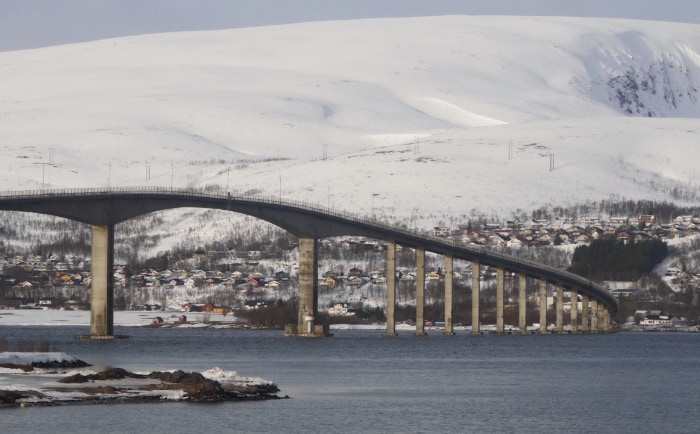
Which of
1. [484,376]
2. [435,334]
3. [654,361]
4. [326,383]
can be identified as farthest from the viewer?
[435,334]

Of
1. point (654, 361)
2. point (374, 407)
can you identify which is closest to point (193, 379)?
point (374, 407)

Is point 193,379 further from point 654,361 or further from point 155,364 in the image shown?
point 654,361

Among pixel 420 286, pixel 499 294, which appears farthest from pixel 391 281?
pixel 499 294

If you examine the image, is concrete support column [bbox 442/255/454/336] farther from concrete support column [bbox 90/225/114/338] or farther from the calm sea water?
concrete support column [bbox 90/225/114/338]

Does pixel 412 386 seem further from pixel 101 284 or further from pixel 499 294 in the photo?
pixel 499 294

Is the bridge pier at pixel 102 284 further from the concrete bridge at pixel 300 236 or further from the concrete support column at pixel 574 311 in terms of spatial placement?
the concrete support column at pixel 574 311

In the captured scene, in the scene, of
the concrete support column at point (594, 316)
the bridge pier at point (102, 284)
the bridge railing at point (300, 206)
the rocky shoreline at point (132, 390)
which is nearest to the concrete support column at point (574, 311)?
the bridge railing at point (300, 206)
